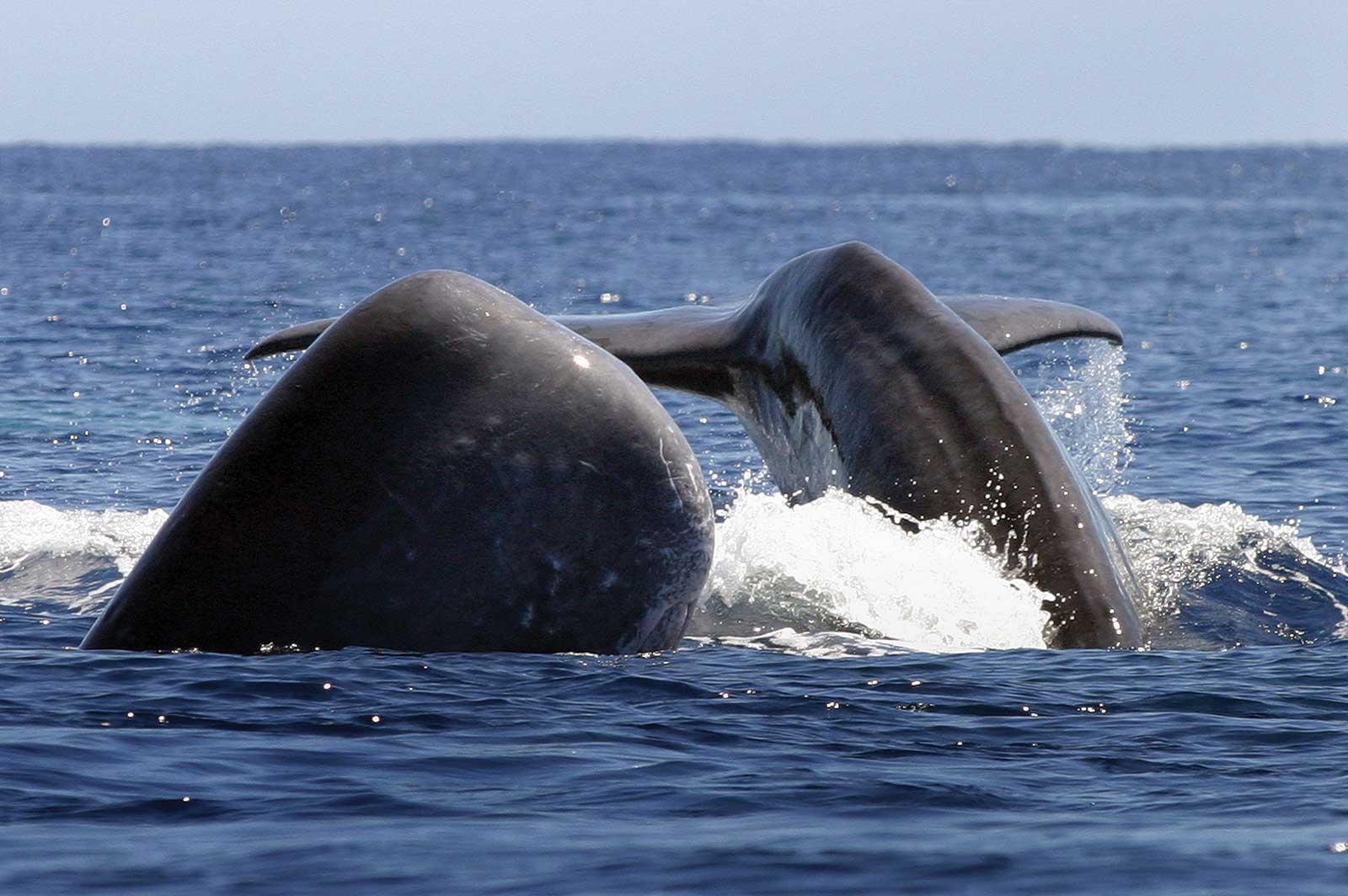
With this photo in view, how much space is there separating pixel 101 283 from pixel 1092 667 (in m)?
30.4

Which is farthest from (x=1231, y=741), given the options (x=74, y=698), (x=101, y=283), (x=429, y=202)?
(x=429, y=202)

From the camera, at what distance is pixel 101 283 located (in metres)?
37.4

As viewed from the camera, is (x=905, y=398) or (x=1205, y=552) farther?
(x=1205, y=552)

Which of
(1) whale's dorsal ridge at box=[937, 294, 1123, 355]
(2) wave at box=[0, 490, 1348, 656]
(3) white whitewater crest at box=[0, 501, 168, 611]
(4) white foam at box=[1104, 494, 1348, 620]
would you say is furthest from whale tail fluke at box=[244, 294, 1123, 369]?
(3) white whitewater crest at box=[0, 501, 168, 611]

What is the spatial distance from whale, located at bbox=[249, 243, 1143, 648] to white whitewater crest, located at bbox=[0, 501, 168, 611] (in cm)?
218

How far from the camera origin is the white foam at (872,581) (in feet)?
34.7

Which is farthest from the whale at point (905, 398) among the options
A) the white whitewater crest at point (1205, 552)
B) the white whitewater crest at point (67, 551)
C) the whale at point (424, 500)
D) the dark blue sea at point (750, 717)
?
the white whitewater crest at point (67, 551)

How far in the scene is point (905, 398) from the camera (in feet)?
36.4

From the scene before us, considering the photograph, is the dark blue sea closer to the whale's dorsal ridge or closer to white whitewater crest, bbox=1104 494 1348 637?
white whitewater crest, bbox=1104 494 1348 637

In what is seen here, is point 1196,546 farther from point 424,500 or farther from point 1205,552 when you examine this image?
point 424,500

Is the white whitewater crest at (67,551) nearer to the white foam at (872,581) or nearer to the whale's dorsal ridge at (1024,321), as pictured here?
the white foam at (872,581)

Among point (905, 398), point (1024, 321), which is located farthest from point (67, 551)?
point (1024, 321)

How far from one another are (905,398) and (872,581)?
1.05 metres

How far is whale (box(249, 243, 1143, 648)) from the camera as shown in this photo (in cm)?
1062
